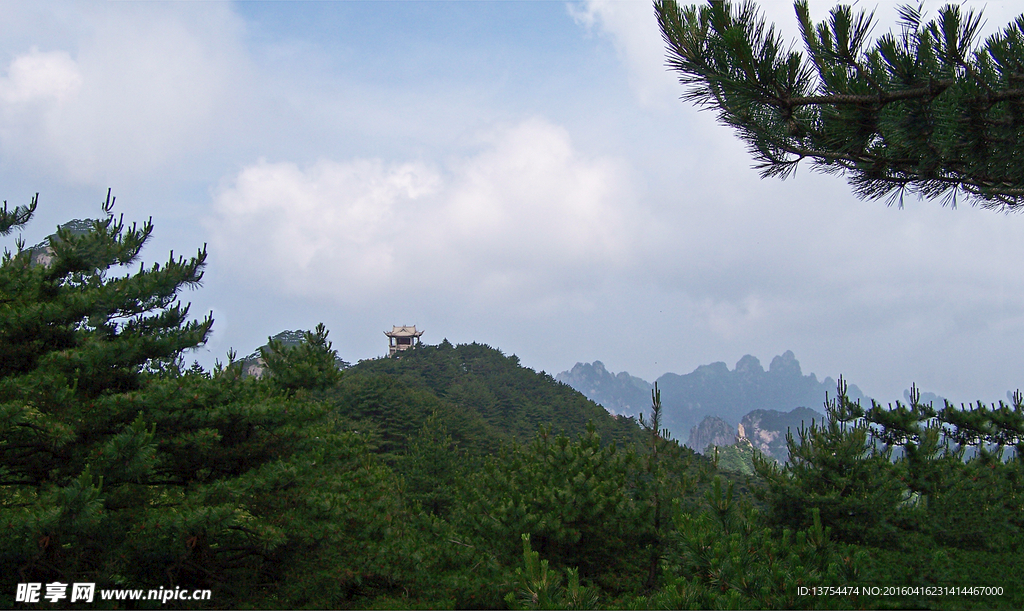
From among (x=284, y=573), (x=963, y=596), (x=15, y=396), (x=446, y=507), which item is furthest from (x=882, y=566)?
(x=446, y=507)

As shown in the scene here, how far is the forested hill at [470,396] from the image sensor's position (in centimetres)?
3500

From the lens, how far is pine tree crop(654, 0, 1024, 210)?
4.45 m

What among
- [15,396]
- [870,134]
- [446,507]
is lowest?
[446,507]

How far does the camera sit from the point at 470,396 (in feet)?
197

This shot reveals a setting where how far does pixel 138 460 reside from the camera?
6367 millimetres

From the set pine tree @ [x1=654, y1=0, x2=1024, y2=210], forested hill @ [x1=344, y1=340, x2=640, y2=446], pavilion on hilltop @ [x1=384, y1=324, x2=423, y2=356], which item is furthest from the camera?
pavilion on hilltop @ [x1=384, y1=324, x2=423, y2=356]

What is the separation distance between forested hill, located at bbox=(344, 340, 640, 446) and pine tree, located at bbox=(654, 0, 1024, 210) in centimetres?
2954

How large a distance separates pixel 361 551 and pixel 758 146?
9234 millimetres

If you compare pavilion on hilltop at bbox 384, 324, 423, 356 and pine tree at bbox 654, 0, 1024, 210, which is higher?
pavilion on hilltop at bbox 384, 324, 423, 356

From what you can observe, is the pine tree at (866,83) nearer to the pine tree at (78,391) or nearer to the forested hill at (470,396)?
the pine tree at (78,391)

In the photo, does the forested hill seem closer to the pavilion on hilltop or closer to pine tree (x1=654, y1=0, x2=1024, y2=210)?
the pavilion on hilltop

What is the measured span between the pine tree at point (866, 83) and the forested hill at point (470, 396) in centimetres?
2954

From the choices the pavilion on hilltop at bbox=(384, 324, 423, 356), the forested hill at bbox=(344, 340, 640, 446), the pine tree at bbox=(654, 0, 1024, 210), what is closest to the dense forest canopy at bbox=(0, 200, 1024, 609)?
the pine tree at bbox=(654, 0, 1024, 210)

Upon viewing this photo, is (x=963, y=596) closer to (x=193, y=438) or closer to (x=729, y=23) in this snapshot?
(x=729, y=23)
